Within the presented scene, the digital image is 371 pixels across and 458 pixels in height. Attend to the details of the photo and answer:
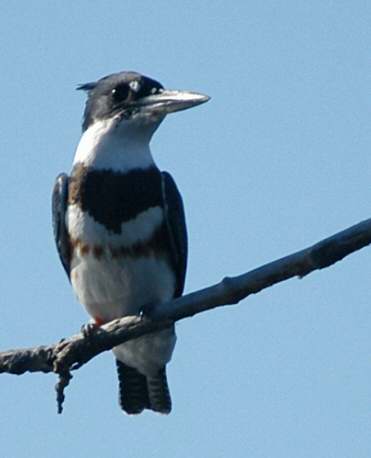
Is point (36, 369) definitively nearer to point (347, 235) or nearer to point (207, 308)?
point (207, 308)

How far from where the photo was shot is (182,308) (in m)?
5.50

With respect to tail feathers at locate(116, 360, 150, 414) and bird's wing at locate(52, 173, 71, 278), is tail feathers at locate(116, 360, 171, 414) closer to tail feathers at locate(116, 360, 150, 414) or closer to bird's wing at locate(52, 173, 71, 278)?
tail feathers at locate(116, 360, 150, 414)

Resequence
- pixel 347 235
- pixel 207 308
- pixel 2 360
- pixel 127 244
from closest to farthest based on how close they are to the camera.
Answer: pixel 347 235
pixel 207 308
pixel 2 360
pixel 127 244

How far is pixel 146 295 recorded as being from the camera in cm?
766

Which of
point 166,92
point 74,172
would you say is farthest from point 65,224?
point 166,92

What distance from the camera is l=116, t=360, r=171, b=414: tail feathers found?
8.44 metres

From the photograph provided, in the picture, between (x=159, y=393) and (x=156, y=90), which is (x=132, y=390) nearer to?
(x=159, y=393)

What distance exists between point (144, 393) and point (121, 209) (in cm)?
160

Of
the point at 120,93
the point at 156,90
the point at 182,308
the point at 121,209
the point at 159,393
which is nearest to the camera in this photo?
the point at 182,308

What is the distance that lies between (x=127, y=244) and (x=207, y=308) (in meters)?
2.13

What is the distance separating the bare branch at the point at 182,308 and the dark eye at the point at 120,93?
188 centimetres

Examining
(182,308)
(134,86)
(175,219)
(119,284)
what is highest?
(134,86)

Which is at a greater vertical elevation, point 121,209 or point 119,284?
point 121,209

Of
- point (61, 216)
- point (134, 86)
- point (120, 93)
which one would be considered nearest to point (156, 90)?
point (134, 86)
